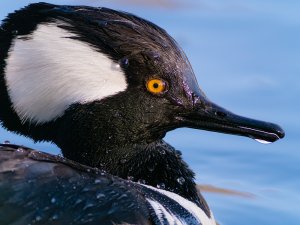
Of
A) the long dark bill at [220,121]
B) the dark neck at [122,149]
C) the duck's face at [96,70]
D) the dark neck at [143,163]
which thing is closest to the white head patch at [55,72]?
the duck's face at [96,70]

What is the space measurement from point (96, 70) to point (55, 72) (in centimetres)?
26

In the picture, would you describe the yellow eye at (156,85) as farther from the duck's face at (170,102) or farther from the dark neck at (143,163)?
the dark neck at (143,163)

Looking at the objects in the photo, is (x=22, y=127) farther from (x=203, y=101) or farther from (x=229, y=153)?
(x=229, y=153)

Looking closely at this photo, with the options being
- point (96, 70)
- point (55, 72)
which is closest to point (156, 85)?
point (96, 70)

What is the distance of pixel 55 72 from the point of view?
10445 millimetres

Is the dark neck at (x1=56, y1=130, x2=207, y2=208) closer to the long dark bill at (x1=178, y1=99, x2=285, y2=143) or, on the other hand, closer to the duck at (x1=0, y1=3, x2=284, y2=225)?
the duck at (x1=0, y1=3, x2=284, y2=225)

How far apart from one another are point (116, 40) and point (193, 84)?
0.65 metres

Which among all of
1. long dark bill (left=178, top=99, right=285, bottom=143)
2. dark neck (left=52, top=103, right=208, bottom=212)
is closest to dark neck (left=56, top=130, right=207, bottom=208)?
dark neck (left=52, top=103, right=208, bottom=212)

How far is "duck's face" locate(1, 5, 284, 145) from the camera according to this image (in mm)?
10469

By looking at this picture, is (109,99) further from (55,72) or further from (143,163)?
(143,163)

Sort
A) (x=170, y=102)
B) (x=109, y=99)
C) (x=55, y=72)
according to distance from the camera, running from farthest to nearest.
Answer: (x=170, y=102), (x=109, y=99), (x=55, y=72)

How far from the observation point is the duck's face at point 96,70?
10469mm

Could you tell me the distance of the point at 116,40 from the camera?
1051cm

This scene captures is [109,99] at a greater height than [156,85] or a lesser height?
lesser
